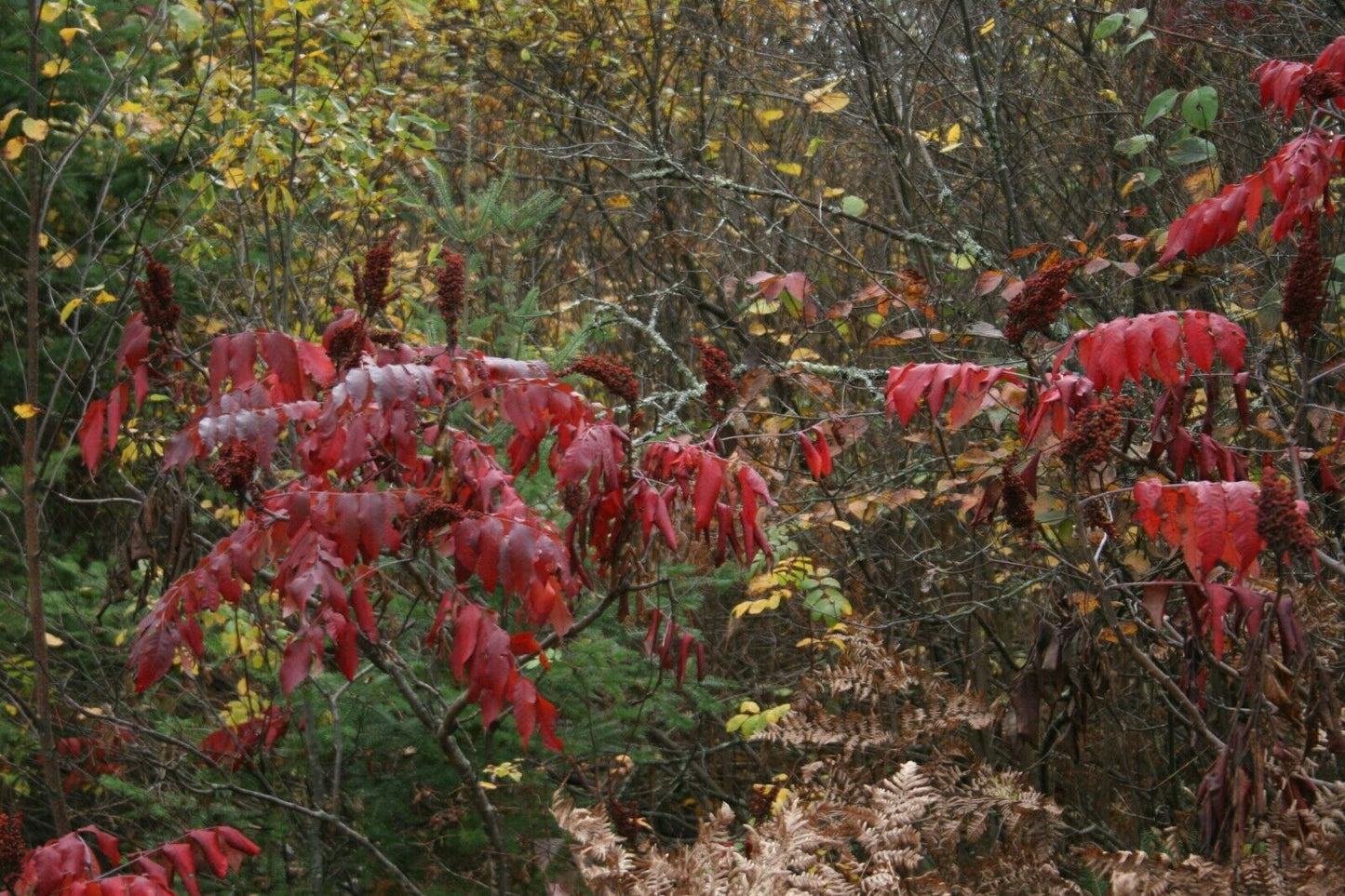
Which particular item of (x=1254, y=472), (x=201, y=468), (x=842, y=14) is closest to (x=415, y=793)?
(x=201, y=468)

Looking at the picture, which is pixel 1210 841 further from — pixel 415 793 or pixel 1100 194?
pixel 1100 194

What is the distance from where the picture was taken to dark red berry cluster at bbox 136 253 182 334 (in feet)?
9.42

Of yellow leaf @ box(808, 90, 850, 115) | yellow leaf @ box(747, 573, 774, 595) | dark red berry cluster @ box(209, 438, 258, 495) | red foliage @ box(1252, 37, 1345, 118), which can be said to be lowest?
yellow leaf @ box(747, 573, 774, 595)

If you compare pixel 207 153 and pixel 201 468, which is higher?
pixel 207 153

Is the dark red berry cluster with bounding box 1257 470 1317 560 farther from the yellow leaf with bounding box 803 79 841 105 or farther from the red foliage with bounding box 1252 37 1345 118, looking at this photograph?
the yellow leaf with bounding box 803 79 841 105

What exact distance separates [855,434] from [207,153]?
11.0 ft

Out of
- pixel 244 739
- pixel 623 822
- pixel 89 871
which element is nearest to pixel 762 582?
pixel 623 822

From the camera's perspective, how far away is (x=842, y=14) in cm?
623

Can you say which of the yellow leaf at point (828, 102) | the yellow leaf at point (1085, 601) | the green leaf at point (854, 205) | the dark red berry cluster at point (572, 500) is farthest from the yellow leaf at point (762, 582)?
the yellow leaf at point (828, 102)

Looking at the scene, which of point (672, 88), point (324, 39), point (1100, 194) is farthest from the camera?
point (672, 88)

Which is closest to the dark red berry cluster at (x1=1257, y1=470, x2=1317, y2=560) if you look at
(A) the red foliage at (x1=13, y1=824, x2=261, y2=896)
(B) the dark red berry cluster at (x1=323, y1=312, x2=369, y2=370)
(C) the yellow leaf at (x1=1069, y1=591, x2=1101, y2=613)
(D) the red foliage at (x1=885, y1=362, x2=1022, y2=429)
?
(D) the red foliage at (x1=885, y1=362, x2=1022, y2=429)

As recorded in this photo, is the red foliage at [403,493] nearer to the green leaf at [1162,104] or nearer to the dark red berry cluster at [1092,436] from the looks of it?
the dark red berry cluster at [1092,436]

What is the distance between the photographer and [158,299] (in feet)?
9.51

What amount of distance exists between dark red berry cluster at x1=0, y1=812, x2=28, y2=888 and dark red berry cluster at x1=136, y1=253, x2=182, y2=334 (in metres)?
1.22
